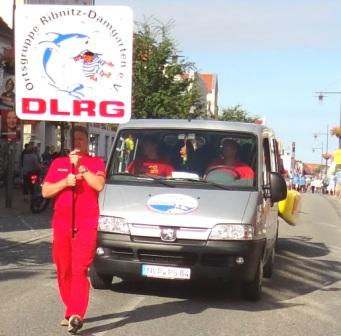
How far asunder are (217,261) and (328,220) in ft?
47.8

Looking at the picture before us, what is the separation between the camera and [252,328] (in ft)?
22.1

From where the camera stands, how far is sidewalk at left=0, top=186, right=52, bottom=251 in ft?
41.7

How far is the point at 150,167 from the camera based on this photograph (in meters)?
8.36

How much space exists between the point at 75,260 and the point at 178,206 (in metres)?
1.59

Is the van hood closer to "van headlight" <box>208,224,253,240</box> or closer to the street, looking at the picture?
"van headlight" <box>208,224,253,240</box>

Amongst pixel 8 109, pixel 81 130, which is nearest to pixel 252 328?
pixel 81 130

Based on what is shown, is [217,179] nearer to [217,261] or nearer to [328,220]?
[217,261]

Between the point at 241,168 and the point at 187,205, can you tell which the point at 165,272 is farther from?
the point at 241,168

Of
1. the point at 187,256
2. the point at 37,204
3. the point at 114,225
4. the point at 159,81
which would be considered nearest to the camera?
the point at 187,256

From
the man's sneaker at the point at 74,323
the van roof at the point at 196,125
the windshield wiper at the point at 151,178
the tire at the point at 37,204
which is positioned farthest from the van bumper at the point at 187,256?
the tire at the point at 37,204

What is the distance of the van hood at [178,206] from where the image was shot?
289 inches

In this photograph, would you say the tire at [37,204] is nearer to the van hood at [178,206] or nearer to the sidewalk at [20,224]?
the sidewalk at [20,224]

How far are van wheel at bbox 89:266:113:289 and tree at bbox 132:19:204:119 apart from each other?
61.5 ft

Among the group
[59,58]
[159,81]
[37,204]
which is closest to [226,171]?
[59,58]
